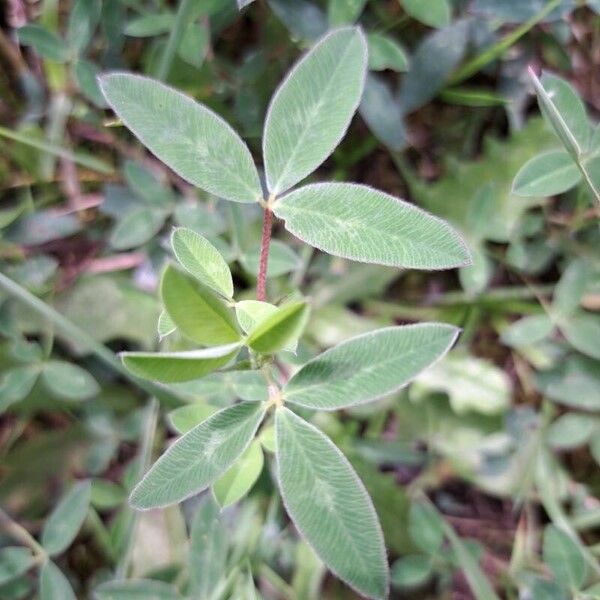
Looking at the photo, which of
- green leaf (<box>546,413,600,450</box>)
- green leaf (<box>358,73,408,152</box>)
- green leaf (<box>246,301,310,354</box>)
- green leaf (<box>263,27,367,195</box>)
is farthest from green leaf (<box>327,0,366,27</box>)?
green leaf (<box>546,413,600,450</box>)

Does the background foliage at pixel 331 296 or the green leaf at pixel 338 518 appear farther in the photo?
the background foliage at pixel 331 296

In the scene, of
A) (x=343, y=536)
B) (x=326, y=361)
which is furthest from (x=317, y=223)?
(x=343, y=536)

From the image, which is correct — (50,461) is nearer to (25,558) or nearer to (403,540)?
(25,558)

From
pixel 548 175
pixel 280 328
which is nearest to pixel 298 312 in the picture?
pixel 280 328

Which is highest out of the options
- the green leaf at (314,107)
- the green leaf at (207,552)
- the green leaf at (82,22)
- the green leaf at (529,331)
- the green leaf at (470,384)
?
the green leaf at (314,107)

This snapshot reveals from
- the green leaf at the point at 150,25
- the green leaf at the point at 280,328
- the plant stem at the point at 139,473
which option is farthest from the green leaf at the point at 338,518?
the green leaf at the point at 150,25

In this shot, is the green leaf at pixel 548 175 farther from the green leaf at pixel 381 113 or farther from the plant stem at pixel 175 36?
the plant stem at pixel 175 36

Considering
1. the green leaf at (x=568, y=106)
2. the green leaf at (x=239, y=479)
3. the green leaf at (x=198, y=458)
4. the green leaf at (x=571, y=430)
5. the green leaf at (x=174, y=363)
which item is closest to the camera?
the green leaf at (x=174, y=363)
